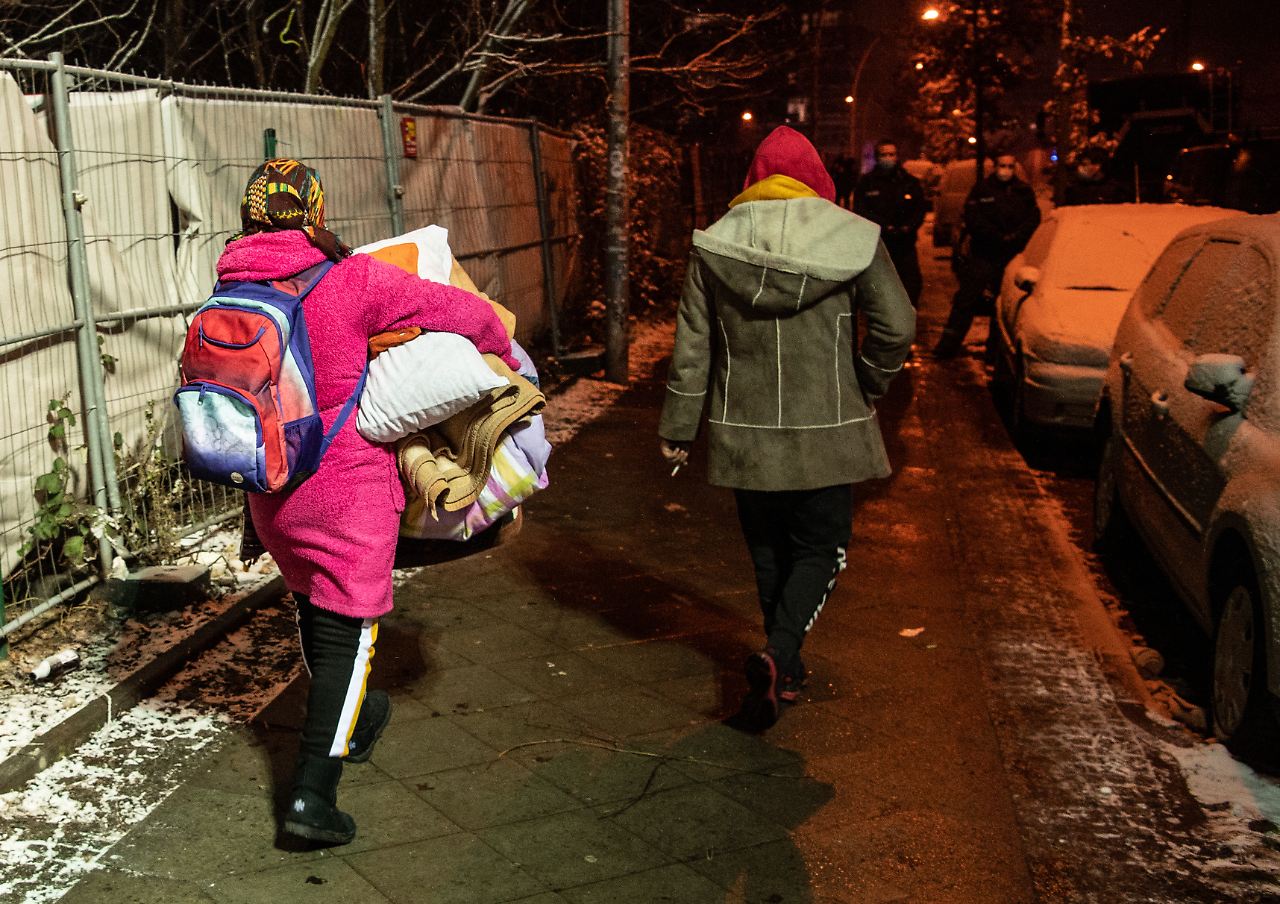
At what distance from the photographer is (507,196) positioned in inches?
454

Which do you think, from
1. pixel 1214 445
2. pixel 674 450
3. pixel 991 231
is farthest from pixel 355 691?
pixel 991 231

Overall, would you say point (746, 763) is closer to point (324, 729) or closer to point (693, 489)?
point (324, 729)

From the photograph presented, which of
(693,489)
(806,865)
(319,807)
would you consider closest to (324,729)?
(319,807)

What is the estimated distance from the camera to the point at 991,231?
12.7 meters

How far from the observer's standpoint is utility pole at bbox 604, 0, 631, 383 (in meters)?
11.5

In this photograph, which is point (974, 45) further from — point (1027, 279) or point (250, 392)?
point (250, 392)

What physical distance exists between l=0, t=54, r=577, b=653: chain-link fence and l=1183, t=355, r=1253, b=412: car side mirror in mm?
4163

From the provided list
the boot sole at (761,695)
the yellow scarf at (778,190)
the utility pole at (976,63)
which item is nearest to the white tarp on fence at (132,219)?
the yellow scarf at (778,190)

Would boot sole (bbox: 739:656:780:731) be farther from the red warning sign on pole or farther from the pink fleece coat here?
the red warning sign on pole

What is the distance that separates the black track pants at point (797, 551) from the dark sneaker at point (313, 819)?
1.57m

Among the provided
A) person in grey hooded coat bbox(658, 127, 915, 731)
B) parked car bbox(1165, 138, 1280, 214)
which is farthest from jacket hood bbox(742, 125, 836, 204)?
parked car bbox(1165, 138, 1280, 214)

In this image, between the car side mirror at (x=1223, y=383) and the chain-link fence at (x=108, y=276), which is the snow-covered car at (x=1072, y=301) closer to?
the car side mirror at (x=1223, y=383)

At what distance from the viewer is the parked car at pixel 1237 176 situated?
596 inches

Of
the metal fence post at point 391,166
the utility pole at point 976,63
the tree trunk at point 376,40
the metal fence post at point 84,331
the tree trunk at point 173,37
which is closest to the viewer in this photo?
the metal fence post at point 84,331
